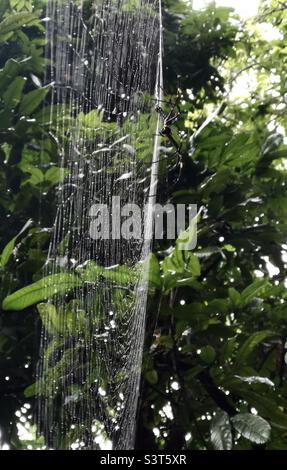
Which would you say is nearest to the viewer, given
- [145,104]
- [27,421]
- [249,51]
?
[27,421]

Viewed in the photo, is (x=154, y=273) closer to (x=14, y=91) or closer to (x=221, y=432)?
(x=221, y=432)

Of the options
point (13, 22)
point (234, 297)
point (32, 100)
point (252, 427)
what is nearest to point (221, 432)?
point (252, 427)

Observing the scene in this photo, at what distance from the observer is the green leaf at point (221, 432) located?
1.30m

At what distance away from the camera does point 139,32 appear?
2.12 m

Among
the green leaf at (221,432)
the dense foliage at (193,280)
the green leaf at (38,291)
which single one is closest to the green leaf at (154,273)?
the dense foliage at (193,280)

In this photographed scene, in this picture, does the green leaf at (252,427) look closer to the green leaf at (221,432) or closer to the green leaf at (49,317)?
the green leaf at (221,432)

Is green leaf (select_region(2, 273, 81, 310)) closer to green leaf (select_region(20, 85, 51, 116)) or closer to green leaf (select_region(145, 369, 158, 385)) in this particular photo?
green leaf (select_region(145, 369, 158, 385))

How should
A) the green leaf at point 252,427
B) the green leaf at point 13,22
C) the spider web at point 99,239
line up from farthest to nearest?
1. the green leaf at point 13,22
2. the spider web at point 99,239
3. the green leaf at point 252,427

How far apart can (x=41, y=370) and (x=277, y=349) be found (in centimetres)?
69

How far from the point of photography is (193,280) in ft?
4.84

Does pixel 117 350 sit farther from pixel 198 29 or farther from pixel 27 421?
pixel 198 29

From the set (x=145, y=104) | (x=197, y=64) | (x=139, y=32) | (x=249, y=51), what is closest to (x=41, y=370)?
(x=145, y=104)

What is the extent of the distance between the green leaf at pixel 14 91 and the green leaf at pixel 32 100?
0.03m

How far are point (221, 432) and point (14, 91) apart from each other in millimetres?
1087
